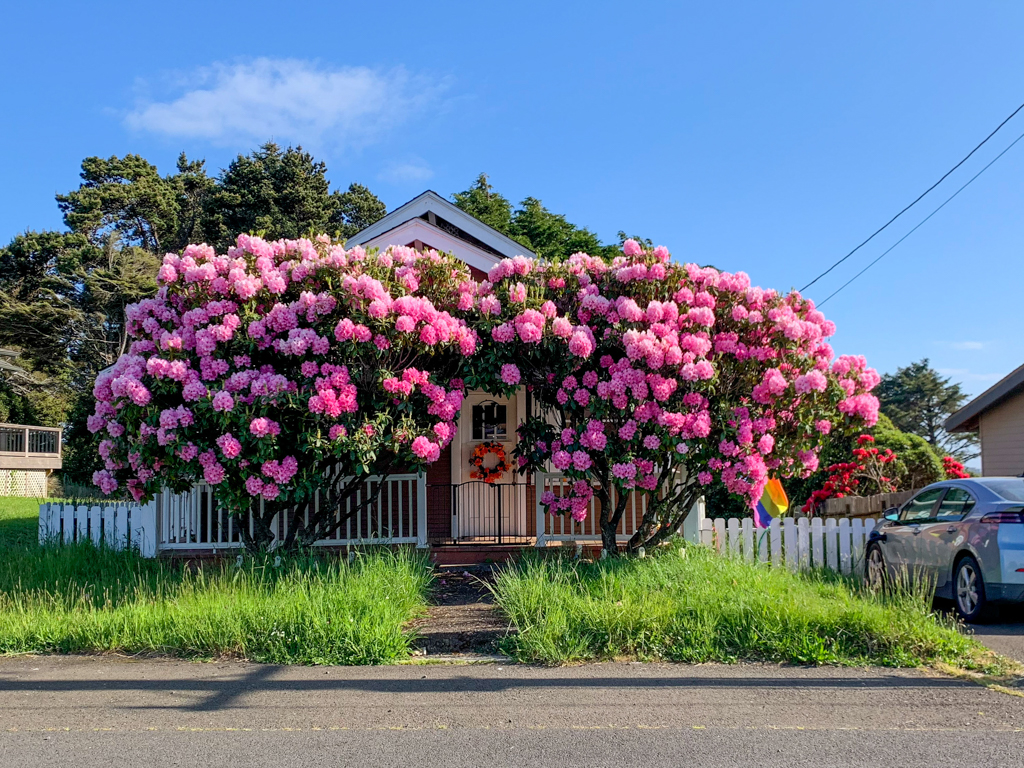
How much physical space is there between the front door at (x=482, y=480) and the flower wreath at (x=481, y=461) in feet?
0.15

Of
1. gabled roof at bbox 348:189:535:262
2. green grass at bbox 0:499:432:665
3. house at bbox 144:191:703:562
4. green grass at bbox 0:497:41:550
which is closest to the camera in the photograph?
green grass at bbox 0:499:432:665

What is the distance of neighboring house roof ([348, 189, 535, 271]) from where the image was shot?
12703mm

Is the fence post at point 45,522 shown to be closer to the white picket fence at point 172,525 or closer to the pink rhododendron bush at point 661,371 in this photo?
the white picket fence at point 172,525

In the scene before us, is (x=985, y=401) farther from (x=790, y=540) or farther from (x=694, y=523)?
(x=694, y=523)

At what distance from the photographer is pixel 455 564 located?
11.5 metres

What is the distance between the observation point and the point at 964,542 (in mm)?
8414

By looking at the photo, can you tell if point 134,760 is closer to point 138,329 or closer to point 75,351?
point 138,329

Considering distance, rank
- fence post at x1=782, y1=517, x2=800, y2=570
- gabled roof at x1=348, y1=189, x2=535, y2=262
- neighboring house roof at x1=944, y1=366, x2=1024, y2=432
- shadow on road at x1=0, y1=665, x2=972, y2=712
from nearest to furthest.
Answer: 1. shadow on road at x1=0, y1=665, x2=972, y2=712
2. fence post at x1=782, y1=517, x2=800, y2=570
3. gabled roof at x1=348, y1=189, x2=535, y2=262
4. neighboring house roof at x1=944, y1=366, x2=1024, y2=432

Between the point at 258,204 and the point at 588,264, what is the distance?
27.4 meters

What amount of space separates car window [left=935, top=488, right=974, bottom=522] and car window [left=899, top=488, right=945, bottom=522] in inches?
6.4

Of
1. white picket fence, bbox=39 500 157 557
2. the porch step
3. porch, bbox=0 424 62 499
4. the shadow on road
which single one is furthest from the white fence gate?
porch, bbox=0 424 62 499

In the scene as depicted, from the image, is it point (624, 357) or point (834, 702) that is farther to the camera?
point (624, 357)

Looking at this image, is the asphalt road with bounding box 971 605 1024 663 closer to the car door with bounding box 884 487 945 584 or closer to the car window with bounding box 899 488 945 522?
the car door with bounding box 884 487 945 584

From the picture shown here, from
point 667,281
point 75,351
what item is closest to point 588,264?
point 667,281
